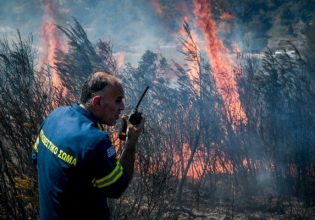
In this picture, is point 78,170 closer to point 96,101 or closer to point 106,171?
point 106,171

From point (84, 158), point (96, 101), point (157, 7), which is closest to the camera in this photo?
point (84, 158)

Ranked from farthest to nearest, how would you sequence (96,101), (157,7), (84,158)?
(157,7) → (96,101) → (84,158)

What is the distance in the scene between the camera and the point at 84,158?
7.04 feet

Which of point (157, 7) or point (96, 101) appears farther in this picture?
point (157, 7)

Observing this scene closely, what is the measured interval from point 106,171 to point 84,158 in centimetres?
15

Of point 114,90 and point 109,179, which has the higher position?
point 114,90

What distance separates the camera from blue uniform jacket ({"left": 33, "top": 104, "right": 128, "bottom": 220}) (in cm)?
216

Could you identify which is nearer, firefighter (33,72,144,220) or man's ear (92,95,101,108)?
firefighter (33,72,144,220)

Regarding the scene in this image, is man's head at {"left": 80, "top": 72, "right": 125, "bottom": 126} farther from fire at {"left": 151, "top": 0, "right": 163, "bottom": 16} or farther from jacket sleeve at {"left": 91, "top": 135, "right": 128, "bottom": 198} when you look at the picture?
fire at {"left": 151, "top": 0, "right": 163, "bottom": 16}

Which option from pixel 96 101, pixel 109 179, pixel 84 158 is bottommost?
pixel 109 179

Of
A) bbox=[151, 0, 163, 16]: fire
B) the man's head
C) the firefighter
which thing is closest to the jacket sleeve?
the firefighter

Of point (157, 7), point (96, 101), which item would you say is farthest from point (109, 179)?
point (157, 7)

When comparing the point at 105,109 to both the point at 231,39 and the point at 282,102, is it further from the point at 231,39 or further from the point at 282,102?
the point at 231,39

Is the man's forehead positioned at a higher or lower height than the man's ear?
higher
